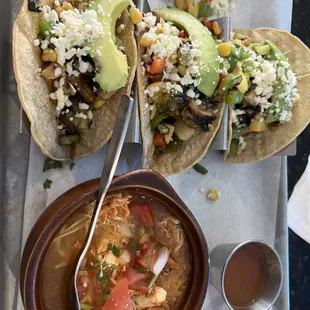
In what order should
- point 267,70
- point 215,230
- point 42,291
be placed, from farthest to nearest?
point 215,230 < point 267,70 < point 42,291

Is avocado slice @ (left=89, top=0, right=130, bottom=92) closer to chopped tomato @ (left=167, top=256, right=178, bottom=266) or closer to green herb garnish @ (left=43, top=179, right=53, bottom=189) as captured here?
green herb garnish @ (left=43, top=179, right=53, bottom=189)

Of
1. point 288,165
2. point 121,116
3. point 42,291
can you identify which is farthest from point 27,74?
point 288,165

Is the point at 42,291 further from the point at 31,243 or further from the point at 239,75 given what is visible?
the point at 239,75

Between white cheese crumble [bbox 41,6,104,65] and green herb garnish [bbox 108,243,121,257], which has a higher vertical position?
white cheese crumble [bbox 41,6,104,65]

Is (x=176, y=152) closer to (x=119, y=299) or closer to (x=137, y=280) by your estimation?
(x=137, y=280)

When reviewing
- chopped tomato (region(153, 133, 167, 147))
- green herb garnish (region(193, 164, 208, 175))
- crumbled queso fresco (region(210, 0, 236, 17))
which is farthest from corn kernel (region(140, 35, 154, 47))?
green herb garnish (region(193, 164, 208, 175))
